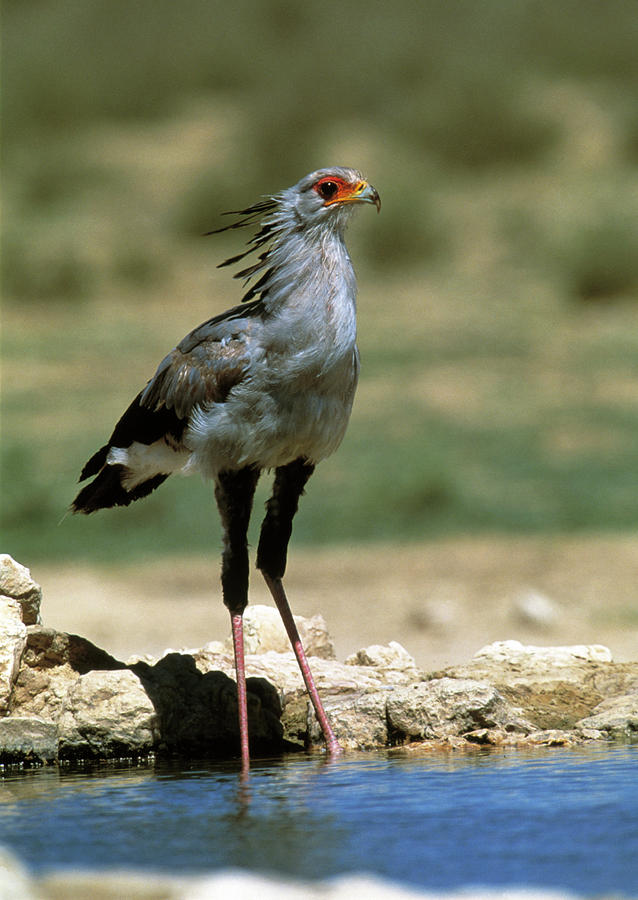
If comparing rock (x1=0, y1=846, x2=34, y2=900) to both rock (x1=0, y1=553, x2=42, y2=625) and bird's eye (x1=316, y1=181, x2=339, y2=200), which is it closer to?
rock (x1=0, y1=553, x2=42, y2=625)

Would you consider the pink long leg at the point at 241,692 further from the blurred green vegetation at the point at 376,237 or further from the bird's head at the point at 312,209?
the blurred green vegetation at the point at 376,237

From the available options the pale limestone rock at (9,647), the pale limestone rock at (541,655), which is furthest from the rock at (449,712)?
the pale limestone rock at (9,647)

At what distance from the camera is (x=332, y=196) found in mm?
6293

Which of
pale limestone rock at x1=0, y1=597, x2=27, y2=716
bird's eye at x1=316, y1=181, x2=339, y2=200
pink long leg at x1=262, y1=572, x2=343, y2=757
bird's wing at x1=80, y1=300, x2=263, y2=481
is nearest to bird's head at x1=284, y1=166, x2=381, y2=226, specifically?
bird's eye at x1=316, y1=181, x2=339, y2=200

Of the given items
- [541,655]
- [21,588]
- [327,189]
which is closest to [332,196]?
[327,189]

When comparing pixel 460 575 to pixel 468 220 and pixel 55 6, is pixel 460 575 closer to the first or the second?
pixel 468 220

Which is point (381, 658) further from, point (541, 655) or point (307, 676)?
point (307, 676)

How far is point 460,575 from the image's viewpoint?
11914 millimetres

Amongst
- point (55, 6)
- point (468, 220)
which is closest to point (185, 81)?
point (55, 6)

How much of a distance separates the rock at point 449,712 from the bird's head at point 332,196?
6.78ft

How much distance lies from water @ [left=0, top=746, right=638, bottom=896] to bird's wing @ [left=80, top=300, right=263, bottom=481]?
4.98ft

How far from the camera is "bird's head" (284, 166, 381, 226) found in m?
6.25

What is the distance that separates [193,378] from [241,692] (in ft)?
4.39

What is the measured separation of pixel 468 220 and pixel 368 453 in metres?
11.2
